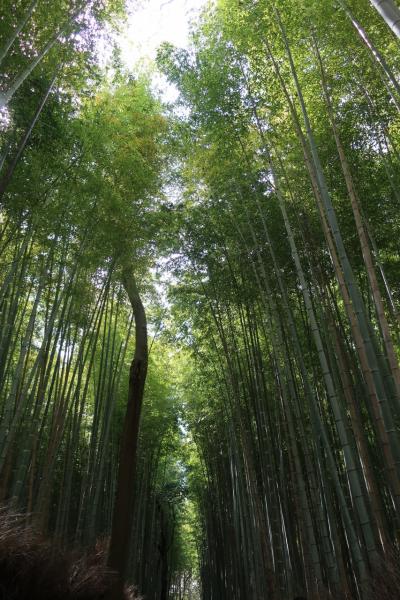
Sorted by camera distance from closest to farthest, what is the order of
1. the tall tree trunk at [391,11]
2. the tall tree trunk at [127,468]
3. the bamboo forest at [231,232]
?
the tall tree trunk at [391,11] → the bamboo forest at [231,232] → the tall tree trunk at [127,468]

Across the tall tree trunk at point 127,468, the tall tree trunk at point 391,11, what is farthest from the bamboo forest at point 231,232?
the tall tree trunk at point 391,11

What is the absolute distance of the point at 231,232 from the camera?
18.5 ft

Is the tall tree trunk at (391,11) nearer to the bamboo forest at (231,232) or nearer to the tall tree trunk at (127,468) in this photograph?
the bamboo forest at (231,232)

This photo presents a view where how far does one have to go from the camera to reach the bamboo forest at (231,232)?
12.0 feet

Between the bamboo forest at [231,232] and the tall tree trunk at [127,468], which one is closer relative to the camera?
the bamboo forest at [231,232]

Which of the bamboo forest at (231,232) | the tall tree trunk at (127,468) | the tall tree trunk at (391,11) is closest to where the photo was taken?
the tall tree trunk at (391,11)

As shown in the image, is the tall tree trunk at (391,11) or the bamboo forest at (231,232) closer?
the tall tree trunk at (391,11)

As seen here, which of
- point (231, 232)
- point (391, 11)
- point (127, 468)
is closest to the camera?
point (391, 11)

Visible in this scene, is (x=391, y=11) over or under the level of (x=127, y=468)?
over

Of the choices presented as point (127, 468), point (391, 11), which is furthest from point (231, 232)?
point (391, 11)

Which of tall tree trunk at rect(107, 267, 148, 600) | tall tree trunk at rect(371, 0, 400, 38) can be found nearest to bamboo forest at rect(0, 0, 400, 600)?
tall tree trunk at rect(107, 267, 148, 600)

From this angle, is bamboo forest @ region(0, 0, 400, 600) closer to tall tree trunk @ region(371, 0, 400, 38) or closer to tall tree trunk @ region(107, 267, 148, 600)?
tall tree trunk @ region(107, 267, 148, 600)

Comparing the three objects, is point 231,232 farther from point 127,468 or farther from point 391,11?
point 391,11

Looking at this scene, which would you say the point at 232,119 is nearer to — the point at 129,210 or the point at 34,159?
the point at 129,210
